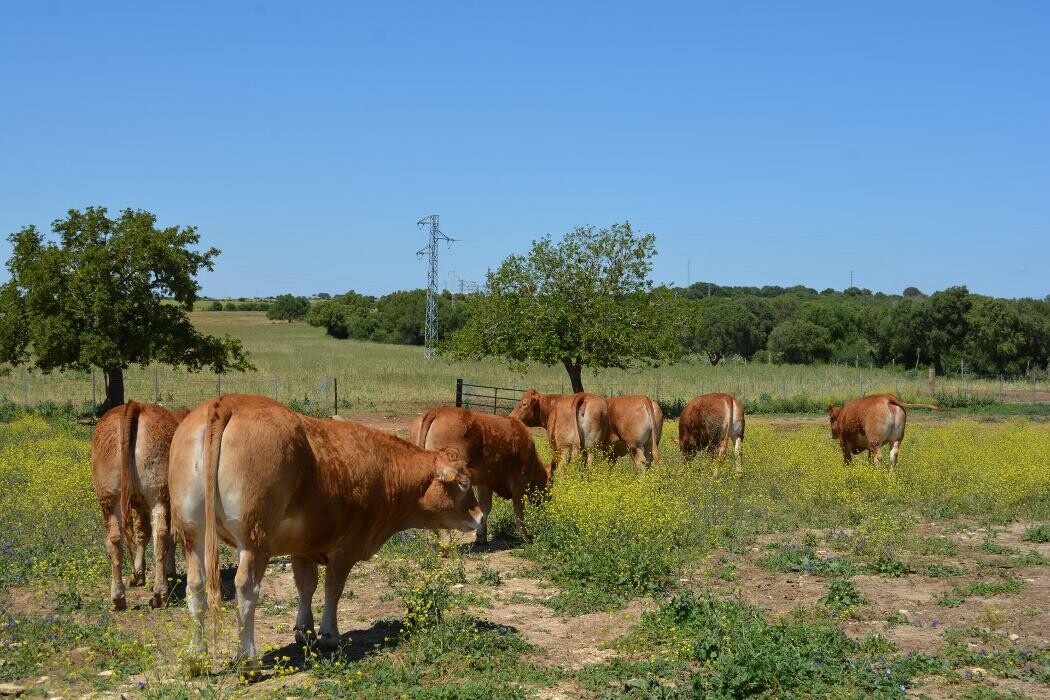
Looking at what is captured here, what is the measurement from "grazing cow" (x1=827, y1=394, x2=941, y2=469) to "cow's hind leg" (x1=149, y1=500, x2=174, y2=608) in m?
12.3

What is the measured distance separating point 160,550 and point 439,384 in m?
37.5

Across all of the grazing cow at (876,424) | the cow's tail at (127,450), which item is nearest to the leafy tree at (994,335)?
the grazing cow at (876,424)

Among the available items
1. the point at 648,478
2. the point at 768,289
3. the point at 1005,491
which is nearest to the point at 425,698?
the point at 648,478

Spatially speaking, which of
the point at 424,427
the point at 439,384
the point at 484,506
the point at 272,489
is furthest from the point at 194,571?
the point at 439,384

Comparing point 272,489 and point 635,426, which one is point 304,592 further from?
point 635,426

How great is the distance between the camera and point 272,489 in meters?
6.60

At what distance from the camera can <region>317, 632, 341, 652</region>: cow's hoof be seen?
7.33 m

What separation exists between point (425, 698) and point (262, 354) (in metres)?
74.7

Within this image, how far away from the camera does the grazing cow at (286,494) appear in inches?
255

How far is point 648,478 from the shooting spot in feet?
44.4

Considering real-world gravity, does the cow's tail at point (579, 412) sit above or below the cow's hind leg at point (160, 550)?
above

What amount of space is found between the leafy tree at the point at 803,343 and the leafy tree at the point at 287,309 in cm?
8267

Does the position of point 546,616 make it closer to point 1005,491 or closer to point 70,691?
point 70,691

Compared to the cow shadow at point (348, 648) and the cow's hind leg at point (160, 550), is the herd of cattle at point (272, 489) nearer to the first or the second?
the cow's hind leg at point (160, 550)
